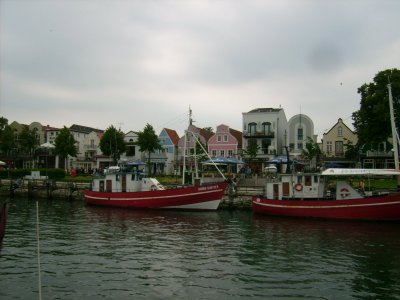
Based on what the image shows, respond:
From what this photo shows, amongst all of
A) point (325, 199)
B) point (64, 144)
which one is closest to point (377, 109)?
point (325, 199)

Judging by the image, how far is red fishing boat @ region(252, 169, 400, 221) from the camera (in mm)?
28406

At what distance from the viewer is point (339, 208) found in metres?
29.8

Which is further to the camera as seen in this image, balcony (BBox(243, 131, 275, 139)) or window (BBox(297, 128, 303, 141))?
window (BBox(297, 128, 303, 141))

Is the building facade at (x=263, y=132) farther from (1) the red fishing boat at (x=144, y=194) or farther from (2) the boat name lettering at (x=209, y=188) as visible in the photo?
(2) the boat name lettering at (x=209, y=188)

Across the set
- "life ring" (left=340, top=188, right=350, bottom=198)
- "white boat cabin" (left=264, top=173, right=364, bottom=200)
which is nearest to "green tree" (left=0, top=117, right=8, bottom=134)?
"white boat cabin" (left=264, top=173, right=364, bottom=200)

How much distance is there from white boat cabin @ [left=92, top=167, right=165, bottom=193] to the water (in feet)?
33.2

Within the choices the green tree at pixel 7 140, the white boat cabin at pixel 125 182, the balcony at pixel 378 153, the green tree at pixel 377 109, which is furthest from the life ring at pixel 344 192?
the green tree at pixel 7 140

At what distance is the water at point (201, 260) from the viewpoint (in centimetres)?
1398

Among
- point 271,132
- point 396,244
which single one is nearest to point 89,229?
point 396,244

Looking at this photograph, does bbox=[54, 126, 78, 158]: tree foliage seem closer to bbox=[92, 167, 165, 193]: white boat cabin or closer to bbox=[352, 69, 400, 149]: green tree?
bbox=[92, 167, 165, 193]: white boat cabin

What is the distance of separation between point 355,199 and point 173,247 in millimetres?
14632

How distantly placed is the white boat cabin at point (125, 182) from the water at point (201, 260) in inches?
398

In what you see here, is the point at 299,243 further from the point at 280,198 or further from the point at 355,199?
the point at 280,198

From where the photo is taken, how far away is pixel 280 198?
110 feet
